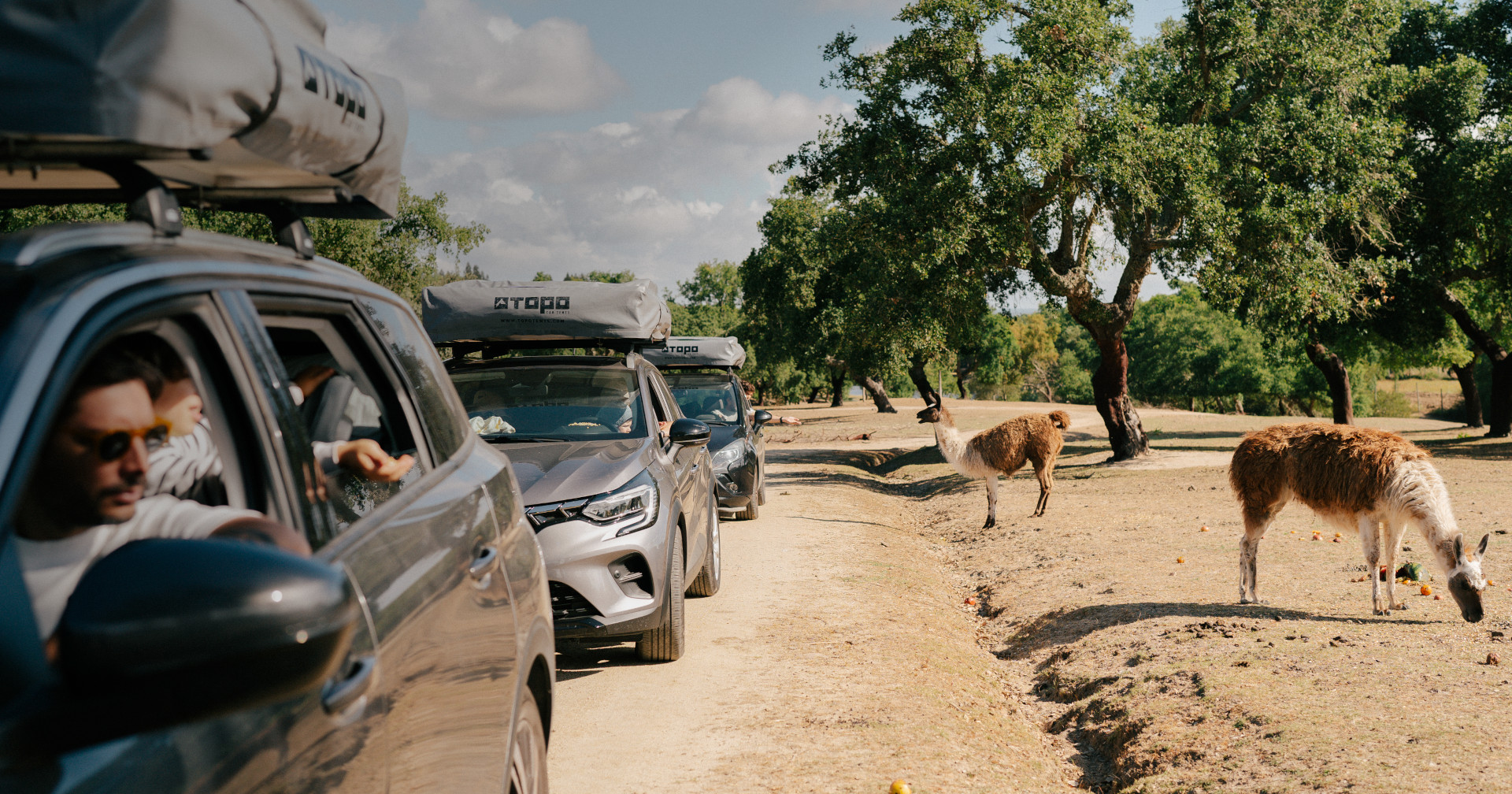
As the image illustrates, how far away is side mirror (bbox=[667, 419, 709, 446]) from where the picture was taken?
764 cm

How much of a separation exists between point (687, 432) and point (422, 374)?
4.37 m

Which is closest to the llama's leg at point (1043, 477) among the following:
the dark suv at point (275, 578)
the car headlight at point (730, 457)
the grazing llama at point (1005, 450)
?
the grazing llama at point (1005, 450)

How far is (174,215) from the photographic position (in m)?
1.94

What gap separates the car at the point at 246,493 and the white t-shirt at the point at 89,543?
11 mm

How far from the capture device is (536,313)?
848 centimetres

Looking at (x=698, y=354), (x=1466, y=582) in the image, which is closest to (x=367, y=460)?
(x=1466, y=582)

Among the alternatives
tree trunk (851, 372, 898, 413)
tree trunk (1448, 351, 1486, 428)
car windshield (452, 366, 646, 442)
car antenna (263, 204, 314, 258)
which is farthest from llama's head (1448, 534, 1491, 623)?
tree trunk (851, 372, 898, 413)

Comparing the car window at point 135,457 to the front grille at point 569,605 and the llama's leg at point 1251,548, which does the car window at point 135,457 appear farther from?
the llama's leg at point 1251,548

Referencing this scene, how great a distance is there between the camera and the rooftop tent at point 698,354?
15.9 m

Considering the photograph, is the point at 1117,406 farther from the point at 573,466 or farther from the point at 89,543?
the point at 89,543

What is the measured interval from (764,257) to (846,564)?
36.0 meters

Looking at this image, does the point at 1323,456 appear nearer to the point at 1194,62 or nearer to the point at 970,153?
the point at 970,153

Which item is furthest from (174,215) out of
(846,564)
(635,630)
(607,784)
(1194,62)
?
(1194,62)

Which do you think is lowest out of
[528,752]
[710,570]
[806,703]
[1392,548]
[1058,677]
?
[1058,677]
